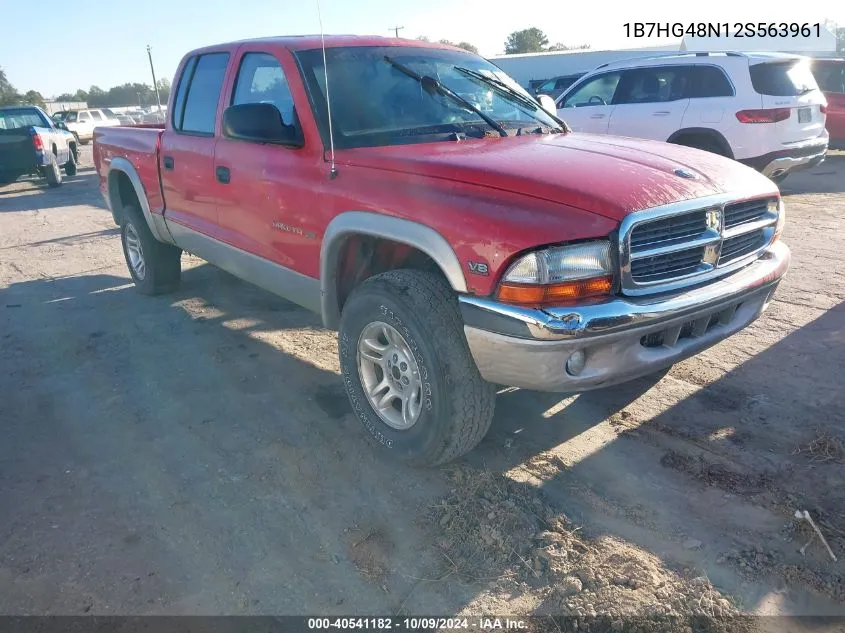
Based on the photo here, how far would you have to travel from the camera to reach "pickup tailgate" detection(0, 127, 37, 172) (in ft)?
45.3

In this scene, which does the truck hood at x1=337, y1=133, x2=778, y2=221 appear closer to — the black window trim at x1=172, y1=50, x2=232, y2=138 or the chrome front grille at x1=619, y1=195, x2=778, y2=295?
the chrome front grille at x1=619, y1=195, x2=778, y2=295

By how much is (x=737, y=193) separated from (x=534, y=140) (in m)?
1.08

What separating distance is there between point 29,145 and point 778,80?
13760mm

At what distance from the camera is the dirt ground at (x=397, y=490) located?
245 cm

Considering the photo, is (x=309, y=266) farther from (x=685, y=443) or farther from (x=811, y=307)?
(x=811, y=307)

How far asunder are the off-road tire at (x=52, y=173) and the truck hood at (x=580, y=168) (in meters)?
13.7

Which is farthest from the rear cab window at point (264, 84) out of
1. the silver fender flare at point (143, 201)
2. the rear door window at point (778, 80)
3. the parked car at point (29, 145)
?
the parked car at point (29, 145)

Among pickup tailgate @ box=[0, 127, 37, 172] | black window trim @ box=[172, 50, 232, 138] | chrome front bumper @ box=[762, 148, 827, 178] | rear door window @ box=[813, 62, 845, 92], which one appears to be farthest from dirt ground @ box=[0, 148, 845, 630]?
pickup tailgate @ box=[0, 127, 37, 172]

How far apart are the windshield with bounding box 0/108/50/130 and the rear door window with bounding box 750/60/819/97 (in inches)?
559

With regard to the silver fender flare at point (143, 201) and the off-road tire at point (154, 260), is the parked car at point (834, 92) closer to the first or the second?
the off-road tire at point (154, 260)

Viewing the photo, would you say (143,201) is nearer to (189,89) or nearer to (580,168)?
(189,89)

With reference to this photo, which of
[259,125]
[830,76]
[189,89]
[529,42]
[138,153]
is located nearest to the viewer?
[259,125]

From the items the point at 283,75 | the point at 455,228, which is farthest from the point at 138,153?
the point at 455,228

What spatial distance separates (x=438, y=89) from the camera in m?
3.84
